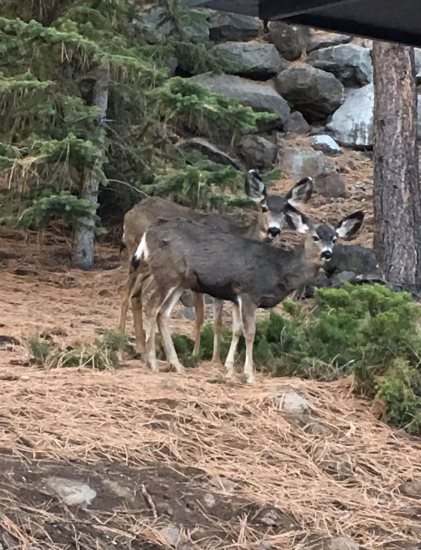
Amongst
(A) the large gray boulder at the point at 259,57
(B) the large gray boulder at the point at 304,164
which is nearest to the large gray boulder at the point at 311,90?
(A) the large gray boulder at the point at 259,57

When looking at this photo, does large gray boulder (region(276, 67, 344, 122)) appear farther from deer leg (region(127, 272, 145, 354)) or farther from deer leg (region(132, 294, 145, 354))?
deer leg (region(132, 294, 145, 354))

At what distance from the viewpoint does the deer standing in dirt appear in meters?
9.65

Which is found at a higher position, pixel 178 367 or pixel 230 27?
pixel 230 27

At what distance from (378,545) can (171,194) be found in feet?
27.3

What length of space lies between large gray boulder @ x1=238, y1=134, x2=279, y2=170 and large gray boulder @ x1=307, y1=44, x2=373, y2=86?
304 cm

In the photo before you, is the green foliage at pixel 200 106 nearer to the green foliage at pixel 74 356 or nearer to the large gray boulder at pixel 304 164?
the green foliage at pixel 74 356

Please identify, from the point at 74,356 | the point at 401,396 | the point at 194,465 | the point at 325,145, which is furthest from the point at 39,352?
the point at 325,145

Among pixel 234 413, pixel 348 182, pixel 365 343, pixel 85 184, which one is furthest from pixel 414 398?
pixel 348 182

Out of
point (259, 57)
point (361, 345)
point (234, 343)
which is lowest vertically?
point (234, 343)

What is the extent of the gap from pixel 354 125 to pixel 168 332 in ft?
38.7

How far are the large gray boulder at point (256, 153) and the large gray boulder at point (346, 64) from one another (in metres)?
3.04

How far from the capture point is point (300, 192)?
12.0 m

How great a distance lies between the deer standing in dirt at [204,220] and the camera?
965cm

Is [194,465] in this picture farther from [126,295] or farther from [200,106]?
[200,106]
